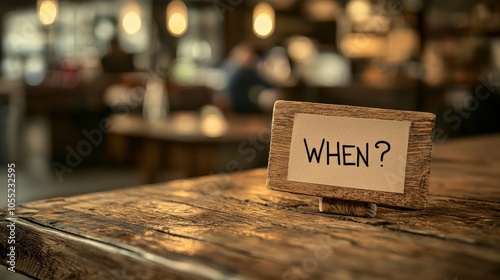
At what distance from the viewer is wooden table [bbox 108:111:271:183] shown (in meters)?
3.88

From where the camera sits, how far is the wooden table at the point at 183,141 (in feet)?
12.7

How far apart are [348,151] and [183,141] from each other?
3.10 metres

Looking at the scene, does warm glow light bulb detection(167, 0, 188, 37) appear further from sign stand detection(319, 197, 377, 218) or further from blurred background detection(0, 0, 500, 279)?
sign stand detection(319, 197, 377, 218)

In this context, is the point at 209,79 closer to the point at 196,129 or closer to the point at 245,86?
the point at 245,86

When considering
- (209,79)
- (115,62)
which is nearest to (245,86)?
(115,62)

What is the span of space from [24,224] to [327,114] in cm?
46

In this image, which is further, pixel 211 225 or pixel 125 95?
pixel 125 95

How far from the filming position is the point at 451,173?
1.40 meters

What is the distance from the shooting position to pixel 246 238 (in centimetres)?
76

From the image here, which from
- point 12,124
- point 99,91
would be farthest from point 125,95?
point 12,124

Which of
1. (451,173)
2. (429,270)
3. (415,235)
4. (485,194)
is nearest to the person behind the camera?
(429,270)

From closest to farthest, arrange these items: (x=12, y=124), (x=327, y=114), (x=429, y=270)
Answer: (x=429, y=270)
(x=327, y=114)
(x=12, y=124)

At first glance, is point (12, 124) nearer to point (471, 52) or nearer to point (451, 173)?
point (471, 52)

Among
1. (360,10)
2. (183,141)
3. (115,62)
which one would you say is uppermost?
(360,10)
